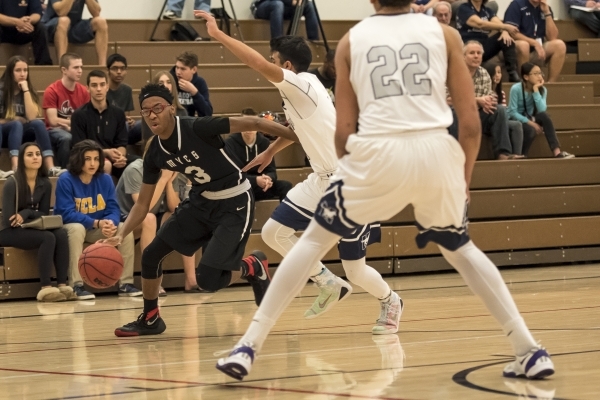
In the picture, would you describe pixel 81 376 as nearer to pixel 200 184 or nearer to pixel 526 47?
pixel 200 184

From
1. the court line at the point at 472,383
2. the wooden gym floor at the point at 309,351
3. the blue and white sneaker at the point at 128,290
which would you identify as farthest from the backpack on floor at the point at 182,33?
the court line at the point at 472,383

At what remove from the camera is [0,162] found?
33.7ft

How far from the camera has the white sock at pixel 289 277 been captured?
410 centimetres

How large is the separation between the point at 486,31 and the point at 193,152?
818 centimetres

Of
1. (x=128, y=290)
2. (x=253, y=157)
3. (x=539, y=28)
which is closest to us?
(x=128, y=290)

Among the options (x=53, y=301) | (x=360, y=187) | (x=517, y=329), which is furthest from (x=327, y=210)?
(x=53, y=301)

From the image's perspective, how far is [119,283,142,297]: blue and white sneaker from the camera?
9.44 m

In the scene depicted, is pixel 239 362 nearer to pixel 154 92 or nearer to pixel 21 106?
pixel 154 92

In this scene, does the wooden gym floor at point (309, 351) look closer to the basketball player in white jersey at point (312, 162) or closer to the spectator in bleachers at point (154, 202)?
the basketball player in white jersey at point (312, 162)

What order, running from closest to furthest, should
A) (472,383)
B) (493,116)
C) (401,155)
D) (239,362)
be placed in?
(401,155) → (239,362) → (472,383) → (493,116)

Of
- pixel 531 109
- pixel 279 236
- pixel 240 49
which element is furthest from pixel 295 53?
pixel 531 109

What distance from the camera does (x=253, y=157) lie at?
1009 cm

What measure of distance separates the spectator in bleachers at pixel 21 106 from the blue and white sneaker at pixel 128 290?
1362mm

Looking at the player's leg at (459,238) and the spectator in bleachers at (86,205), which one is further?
the spectator in bleachers at (86,205)
